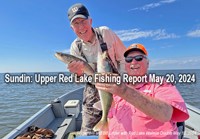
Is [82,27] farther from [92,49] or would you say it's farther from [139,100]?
[139,100]

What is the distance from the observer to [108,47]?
12.0 feet

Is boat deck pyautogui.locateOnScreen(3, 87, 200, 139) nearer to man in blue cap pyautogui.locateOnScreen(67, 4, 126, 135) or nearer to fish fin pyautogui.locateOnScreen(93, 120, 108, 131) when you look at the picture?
man in blue cap pyautogui.locateOnScreen(67, 4, 126, 135)

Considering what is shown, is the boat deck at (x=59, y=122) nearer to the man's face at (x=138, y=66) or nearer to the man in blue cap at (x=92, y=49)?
the man in blue cap at (x=92, y=49)

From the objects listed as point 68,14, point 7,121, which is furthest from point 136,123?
point 7,121

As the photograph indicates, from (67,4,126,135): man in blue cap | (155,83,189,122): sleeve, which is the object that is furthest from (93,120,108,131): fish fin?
(67,4,126,135): man in blue cap

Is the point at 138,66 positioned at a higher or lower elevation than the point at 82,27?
lower

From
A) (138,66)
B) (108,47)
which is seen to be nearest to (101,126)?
(138,66)

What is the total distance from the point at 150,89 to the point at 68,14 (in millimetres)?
2683

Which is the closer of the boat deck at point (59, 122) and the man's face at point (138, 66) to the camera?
the man's face at point (138, 66)

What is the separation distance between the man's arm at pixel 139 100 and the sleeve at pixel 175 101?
0.18m

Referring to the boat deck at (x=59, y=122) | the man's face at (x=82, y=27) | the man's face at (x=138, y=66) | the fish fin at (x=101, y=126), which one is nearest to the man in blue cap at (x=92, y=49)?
the man's face at (x=82, y=27)

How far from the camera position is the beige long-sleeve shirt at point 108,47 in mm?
3719

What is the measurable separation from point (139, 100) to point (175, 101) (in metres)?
0.64

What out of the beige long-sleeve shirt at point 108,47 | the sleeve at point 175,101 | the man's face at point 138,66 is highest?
the beige long-sleeve shirt at point 108,47
